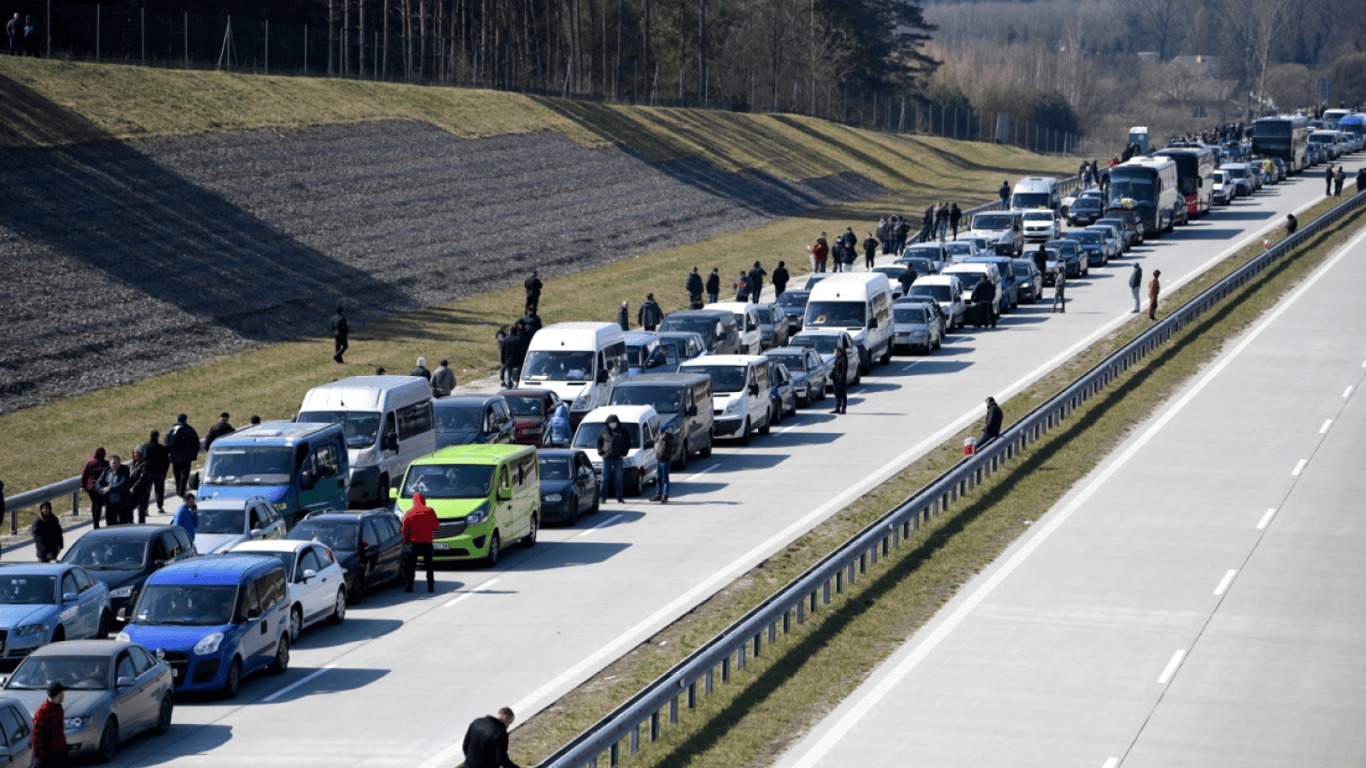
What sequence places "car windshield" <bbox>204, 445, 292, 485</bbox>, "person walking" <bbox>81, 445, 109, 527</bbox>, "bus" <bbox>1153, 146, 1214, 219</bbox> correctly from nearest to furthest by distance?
"car windshield" <bbox>204, 445, 292, 485</bbox> → "person walking" <bbox>81, 445, 109, 527</bbox> → "bus" <bbox>1153, 146, 1214, 219</bbox>

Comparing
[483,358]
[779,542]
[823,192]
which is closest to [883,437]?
[779,542]

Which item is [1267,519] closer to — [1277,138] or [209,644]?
[209,644]

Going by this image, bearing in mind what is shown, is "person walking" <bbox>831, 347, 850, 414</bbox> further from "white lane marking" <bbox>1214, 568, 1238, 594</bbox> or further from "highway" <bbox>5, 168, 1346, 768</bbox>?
"white lane marking" <bbox>1214, 568, 1238, 594</bbox>

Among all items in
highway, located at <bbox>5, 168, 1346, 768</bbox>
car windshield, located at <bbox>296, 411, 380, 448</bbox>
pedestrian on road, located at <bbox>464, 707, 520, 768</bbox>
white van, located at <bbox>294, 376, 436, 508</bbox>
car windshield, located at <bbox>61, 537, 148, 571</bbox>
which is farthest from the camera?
car windshield, located at <bbox>296, 411, 380, 448</bbox>

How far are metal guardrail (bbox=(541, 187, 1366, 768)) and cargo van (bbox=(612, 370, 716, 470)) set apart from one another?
18.6 ft

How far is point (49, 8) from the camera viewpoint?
64.7 metres

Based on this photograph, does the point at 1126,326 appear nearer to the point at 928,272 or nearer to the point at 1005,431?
Answer: the point at 928,272

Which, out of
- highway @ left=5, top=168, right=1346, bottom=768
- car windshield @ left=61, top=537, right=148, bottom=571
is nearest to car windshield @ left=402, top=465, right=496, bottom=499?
highway @ left=5, top=168, right=1346, bottom=768

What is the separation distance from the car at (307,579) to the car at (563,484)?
6.15 m

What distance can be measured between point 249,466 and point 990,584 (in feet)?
38.3

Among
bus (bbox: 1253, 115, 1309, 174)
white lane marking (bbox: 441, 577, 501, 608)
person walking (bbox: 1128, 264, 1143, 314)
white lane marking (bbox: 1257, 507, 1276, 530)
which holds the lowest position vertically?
white lane marking (bbox: 441, 577, 501, 608)

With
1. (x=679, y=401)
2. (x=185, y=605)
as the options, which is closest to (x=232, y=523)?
(x=185, y=605)

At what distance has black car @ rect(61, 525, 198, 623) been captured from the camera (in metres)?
23.6

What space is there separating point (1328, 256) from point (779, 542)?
4534 centimetres
